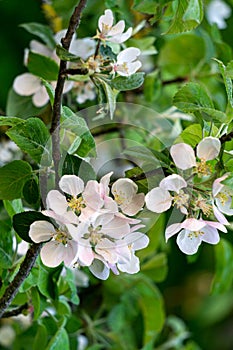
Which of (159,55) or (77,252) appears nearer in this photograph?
(77,252)

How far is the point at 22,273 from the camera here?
0.42 meters

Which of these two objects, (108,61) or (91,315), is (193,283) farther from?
(108,61)

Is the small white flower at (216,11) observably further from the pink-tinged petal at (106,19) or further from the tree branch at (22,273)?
the tree branch at (22,273)

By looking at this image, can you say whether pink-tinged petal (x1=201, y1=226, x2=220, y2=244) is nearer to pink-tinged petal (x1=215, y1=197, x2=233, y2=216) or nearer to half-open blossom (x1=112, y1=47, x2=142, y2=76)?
pink-tinged petal (x1=215, y1=197, x2=233, y2=216)

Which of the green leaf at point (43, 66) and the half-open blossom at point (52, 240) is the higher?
the green leaf at point (43, 66)

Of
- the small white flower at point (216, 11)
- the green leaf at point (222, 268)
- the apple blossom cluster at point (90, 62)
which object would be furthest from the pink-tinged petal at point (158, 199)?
the small white flower at point (216, 11)

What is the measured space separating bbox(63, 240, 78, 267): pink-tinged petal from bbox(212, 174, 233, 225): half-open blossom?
8 cm

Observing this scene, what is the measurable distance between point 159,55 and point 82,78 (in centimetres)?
29

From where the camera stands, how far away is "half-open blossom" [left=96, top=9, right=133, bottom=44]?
0.45 meters

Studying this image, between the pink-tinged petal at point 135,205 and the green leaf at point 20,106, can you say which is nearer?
the pink-tinged petal at point 135,205

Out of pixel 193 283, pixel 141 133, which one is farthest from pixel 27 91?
pixel 193 283

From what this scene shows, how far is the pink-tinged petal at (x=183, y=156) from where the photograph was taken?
0.38m

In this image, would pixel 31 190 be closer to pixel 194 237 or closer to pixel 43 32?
pixel 194 237

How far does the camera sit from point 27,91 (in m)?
0.63
